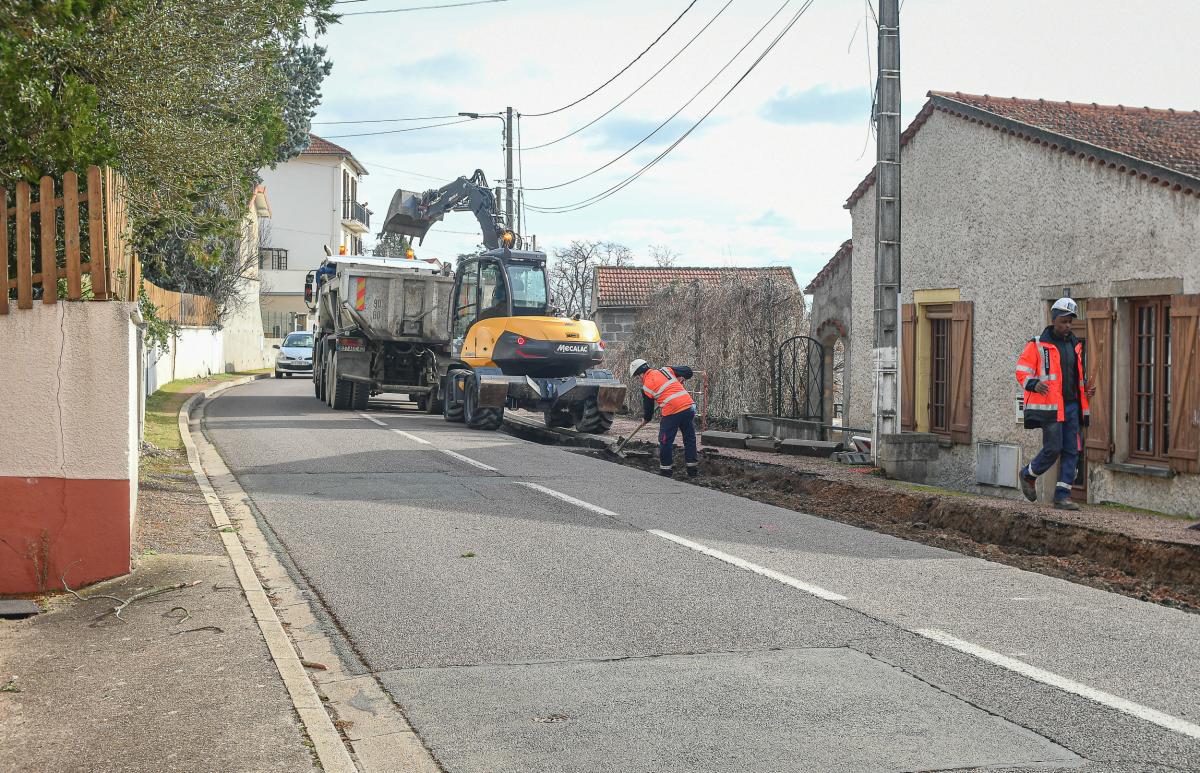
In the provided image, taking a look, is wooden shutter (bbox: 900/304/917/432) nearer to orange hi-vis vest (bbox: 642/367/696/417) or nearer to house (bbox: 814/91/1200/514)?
house (bbox: 814/91/1200/514)

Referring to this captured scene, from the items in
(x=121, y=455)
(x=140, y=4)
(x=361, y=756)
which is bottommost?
(x=361, y=756)

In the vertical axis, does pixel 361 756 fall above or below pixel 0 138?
below

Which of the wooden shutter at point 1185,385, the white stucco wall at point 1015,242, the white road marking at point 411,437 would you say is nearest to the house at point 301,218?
the white road marking at point 411,437

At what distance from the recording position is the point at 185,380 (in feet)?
117

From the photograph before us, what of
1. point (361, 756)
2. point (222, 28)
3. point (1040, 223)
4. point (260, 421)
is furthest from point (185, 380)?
point (361, 756)

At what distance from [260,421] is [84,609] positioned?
1439 centimetres

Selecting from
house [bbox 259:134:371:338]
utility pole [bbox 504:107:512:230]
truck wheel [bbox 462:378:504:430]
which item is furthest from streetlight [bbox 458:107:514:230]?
house [bbox 259:134:371:338]

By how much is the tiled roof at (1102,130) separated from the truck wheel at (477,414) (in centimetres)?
741

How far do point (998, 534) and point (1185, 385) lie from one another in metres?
4.29

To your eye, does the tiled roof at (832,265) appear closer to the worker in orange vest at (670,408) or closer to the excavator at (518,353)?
the excavator at (518,353)

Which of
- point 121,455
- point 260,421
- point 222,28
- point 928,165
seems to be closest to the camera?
point 121,455

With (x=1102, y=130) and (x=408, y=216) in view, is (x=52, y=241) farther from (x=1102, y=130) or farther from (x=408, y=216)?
(x=408, y=216)

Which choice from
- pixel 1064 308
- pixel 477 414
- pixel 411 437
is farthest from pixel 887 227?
pixel 477 414

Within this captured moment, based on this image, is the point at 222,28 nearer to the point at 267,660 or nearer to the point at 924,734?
the point at 267,660
